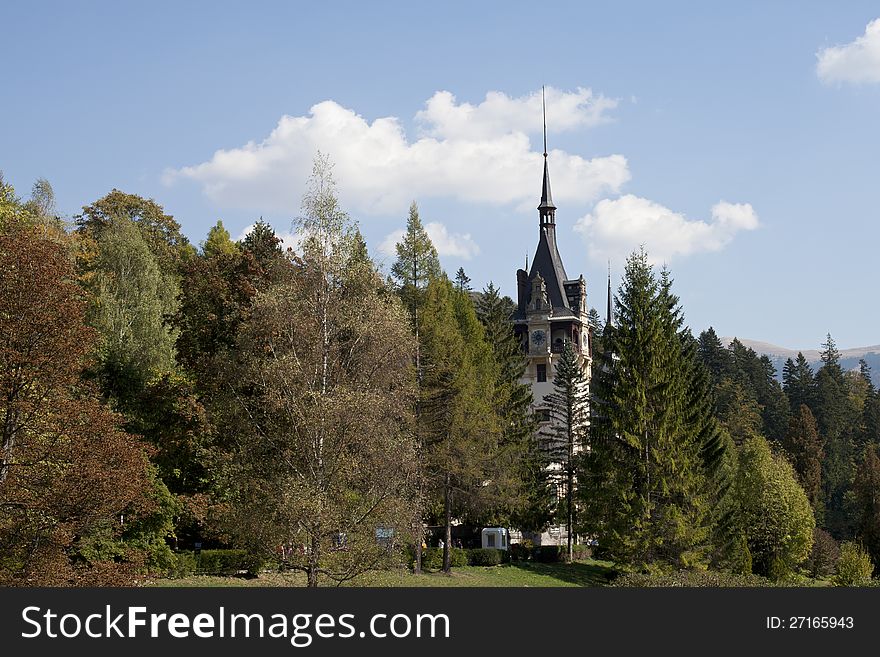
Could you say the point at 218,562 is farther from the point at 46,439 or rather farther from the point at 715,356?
the point at 715,356

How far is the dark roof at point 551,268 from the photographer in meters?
89.4

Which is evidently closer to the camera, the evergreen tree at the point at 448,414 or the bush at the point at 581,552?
the evergreen tree at the point at 448,414

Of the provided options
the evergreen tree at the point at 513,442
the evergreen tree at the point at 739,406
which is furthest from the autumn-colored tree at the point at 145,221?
the evergreen tree at the point at 739,406

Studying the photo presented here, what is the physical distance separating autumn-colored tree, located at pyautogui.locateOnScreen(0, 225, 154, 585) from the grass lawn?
824cm

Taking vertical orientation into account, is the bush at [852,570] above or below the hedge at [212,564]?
below

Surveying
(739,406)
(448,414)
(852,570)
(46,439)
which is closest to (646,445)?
(448,414)

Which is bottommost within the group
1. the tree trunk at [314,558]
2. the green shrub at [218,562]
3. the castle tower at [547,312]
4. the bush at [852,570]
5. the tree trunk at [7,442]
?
the bush at [852,570]

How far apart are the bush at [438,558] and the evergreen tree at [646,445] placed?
7.04 m

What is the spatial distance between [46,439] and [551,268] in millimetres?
70018

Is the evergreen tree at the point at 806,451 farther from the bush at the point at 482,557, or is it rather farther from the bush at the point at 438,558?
the bush at the point at 438,558

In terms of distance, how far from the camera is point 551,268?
90625mm

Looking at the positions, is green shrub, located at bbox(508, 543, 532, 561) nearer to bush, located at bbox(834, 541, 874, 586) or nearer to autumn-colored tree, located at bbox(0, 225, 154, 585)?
bush, located at bbox(834, 541, 874, 586)
